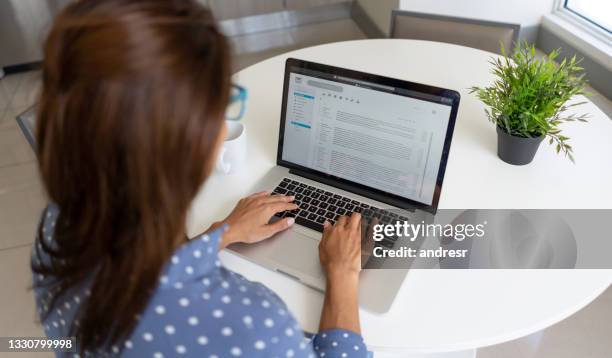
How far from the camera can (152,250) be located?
2.02 feet

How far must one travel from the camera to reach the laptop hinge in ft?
3.74

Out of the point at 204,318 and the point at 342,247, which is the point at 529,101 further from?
the point at 204,318

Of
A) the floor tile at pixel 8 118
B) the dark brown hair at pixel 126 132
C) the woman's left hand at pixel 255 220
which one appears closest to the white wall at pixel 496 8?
the woman's left hand at pixel 255 220

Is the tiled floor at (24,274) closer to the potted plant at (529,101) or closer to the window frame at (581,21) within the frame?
the window frame at (581,21)

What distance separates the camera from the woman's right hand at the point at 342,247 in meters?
0.96

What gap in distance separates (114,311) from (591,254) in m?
0.96

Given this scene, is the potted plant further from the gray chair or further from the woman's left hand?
the gray chair

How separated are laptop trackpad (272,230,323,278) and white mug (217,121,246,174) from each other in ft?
0.93

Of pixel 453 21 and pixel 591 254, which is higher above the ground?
pixel 453 21

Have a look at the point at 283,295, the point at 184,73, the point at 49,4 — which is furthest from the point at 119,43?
the point at 49,4

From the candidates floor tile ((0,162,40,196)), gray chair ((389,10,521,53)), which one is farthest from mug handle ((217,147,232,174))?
floor tile ((0,162,40,196))

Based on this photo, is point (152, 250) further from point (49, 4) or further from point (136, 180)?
point (49, 4)

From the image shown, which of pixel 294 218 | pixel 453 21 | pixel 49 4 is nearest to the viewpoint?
pixel 294 218

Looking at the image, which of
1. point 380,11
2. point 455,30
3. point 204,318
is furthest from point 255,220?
point 380,11
